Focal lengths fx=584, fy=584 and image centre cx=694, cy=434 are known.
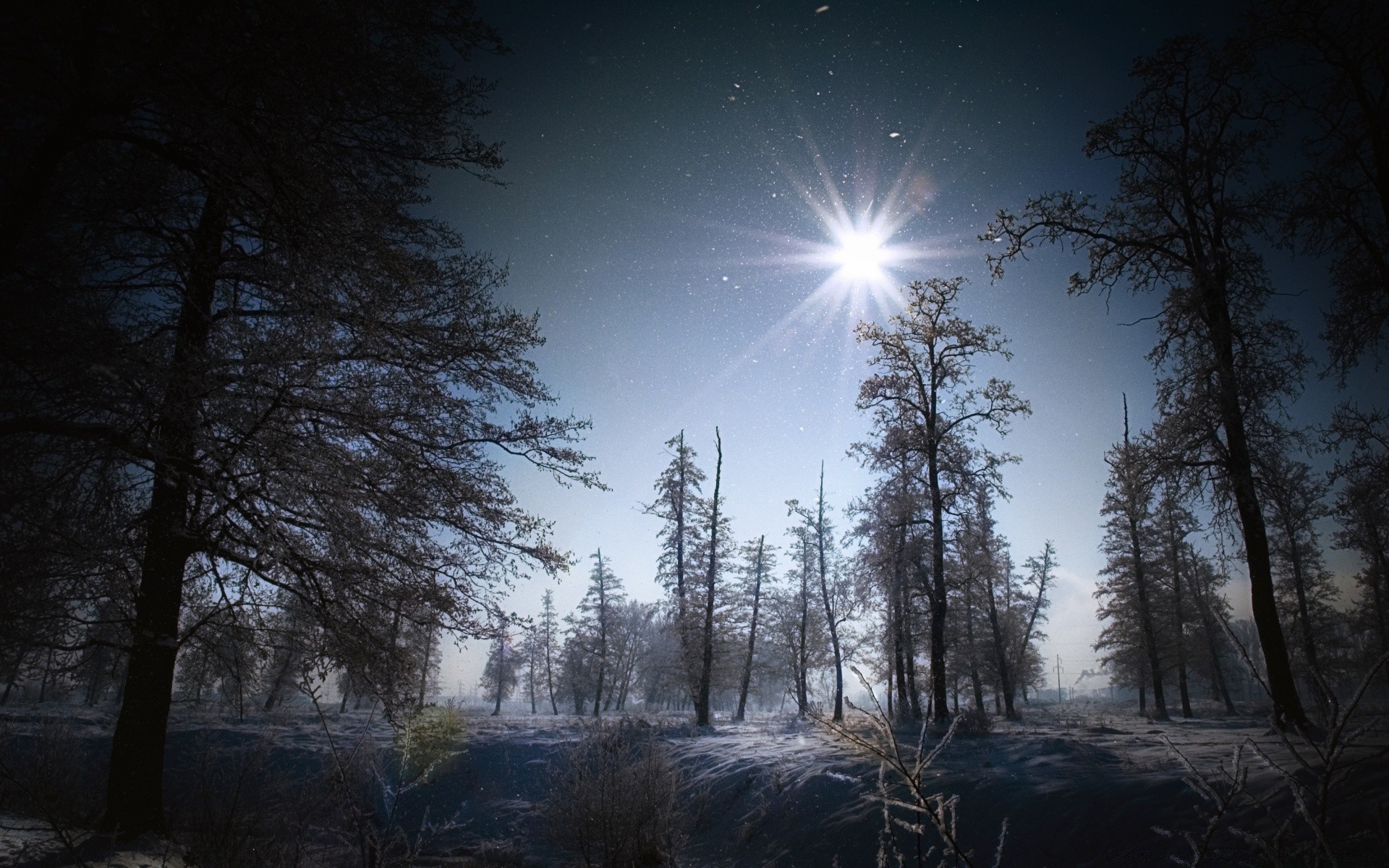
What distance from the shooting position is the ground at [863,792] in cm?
497

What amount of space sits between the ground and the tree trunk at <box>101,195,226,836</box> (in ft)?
1.71

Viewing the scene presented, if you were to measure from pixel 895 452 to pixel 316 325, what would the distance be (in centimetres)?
1265

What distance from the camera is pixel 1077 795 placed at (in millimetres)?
6152

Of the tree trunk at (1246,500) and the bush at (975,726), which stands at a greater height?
the tree trunk at (1246,500)

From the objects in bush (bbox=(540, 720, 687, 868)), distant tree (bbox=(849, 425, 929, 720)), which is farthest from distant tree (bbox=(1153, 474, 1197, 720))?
Answer: bush (bbox=(540, 720, 687, 868))

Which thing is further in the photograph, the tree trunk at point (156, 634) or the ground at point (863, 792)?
the tree trunk at point (156, 634)

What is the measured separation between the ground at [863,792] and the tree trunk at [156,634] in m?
0.52

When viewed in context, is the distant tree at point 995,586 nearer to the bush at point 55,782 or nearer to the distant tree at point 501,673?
the bush at point 55,782

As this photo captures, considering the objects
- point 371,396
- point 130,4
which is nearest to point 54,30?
point 130,4

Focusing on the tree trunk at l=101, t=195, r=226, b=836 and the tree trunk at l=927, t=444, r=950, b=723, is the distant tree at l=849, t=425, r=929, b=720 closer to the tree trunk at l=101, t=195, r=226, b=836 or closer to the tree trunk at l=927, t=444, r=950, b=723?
the tree trunk at l=927, t=444, r=950, b=723

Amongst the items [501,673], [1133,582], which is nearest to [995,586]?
[1133,582]

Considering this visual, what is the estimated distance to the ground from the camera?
4.97m

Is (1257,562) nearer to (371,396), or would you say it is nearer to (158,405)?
(371,396)

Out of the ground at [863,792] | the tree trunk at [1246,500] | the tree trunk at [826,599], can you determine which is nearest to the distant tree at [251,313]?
the ground at [863,792]
